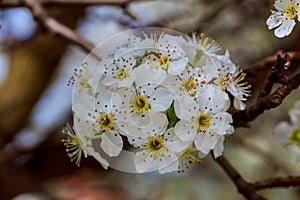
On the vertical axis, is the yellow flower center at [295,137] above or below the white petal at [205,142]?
below

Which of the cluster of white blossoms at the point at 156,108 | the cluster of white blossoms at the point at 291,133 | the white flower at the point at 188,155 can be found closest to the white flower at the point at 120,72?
the cluster of white blossoms at the point at 156,108

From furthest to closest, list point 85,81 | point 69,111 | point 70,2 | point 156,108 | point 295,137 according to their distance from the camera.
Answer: point 69,111, point 70,2, point 295,137, point 85,81, point 156,108

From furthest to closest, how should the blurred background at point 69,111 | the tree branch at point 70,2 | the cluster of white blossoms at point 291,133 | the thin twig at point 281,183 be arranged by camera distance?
the blurred background at point 69,111, the tree branch at point 70,2, the cluster of white blossoms at point 291,133, the thin twig at point 281,183

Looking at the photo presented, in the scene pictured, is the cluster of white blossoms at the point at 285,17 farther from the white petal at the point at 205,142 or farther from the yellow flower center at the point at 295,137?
the yellow flower center at the point at 295,137

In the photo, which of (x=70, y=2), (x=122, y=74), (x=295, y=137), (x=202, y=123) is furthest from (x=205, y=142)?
(x=70, y=2)

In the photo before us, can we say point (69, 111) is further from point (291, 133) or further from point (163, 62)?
point (163, 62)

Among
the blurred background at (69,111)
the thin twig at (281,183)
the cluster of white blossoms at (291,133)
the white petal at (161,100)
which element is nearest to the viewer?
the white petal at (161,100)

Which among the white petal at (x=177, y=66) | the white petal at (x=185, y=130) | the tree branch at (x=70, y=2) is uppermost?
the tree branch at (x=70, y=2)

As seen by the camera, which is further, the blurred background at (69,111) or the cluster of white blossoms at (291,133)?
the blurred background at (69,111)

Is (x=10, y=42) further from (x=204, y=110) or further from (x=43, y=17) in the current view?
(x=204, y=110)
